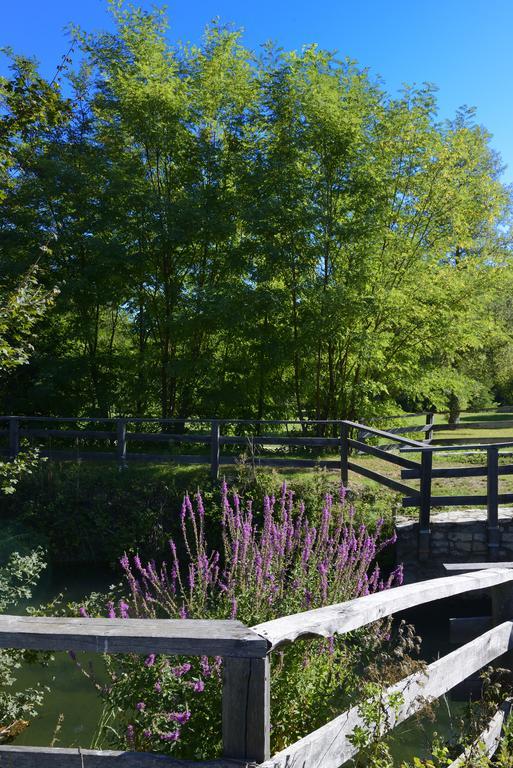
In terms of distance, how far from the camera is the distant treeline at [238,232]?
43.9 ft

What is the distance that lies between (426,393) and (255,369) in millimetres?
4473

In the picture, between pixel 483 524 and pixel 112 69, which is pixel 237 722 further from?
pixel 112 69

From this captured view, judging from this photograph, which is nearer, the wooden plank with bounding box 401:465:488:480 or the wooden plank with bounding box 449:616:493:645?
the wooden plank with bounding box 449:616:493:645

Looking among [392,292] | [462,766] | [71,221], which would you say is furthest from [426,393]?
[462,766]

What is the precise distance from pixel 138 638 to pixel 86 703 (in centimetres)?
411

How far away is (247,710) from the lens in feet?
6.79

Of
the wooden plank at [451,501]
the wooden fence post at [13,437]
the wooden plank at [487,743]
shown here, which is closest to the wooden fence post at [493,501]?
the wooden plank at [451,501]

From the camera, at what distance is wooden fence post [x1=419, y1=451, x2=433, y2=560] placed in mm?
8227

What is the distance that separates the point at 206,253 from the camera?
15.2 m

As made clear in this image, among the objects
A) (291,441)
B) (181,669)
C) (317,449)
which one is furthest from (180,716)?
(317,449)

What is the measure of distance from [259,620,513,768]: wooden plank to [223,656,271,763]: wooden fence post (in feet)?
0.22

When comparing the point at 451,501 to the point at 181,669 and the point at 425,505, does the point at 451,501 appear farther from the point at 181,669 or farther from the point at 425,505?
the point at 181,669

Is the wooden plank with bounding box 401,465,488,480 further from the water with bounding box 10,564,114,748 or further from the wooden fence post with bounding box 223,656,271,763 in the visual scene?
the wooden fence post with bounding box 223,656,271,763

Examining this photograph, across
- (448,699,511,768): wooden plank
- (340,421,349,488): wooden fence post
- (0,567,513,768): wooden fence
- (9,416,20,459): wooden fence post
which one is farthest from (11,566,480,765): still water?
(9,416,20,459): wooden fence post
